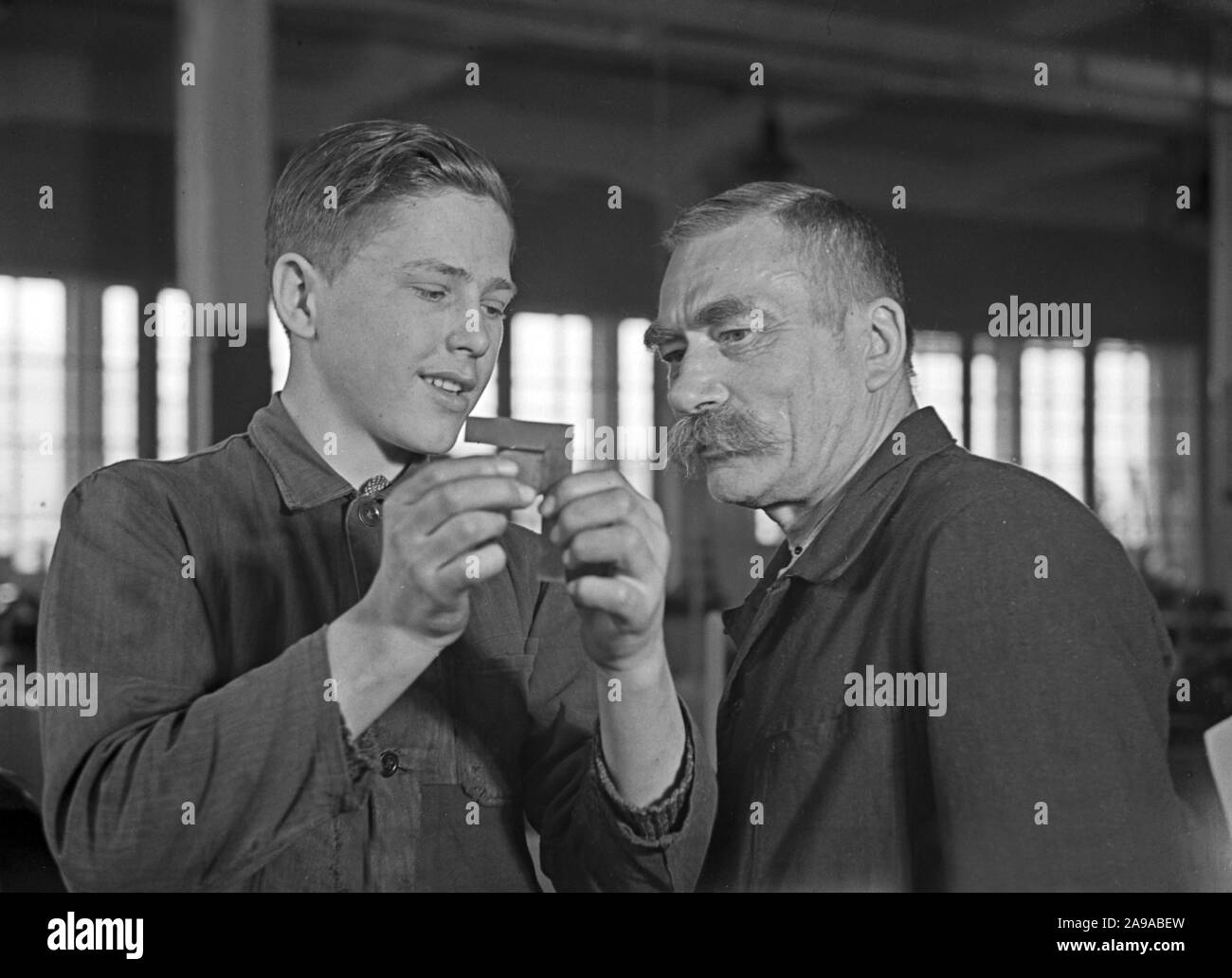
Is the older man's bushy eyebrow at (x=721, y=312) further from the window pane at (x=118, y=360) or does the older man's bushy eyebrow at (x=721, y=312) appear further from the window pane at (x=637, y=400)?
the window pane at (x=118, y=360)

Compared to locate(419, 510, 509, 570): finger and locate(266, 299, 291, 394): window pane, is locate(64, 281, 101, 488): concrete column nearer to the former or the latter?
locate(266, 299, 291, 394): window pane

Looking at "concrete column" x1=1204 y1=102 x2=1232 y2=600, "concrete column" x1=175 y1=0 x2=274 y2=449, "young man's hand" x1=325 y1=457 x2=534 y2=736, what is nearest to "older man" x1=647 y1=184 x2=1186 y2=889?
"concrete column" x1=1204 y1=102 x2=1232 y2=600

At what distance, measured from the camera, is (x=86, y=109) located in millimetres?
1535

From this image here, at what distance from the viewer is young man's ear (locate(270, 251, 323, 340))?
1435mm

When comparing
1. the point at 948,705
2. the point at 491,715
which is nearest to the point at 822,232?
the point at 948,705

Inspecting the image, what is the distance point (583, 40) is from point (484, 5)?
13 centimetres

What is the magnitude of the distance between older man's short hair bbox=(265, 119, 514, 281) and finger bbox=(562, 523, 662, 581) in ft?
1.54

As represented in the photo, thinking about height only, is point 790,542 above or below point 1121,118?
below

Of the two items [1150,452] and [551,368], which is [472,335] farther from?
[1150,452]

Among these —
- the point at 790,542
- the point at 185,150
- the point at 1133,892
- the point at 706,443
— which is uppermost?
the point at 185,150

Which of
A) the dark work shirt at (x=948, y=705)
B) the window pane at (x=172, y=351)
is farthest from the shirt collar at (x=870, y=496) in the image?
the window pane at (x=172, y=351)

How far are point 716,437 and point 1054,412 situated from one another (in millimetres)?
442

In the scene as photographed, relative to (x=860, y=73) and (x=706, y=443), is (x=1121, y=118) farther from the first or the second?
(x=706, y=443)
